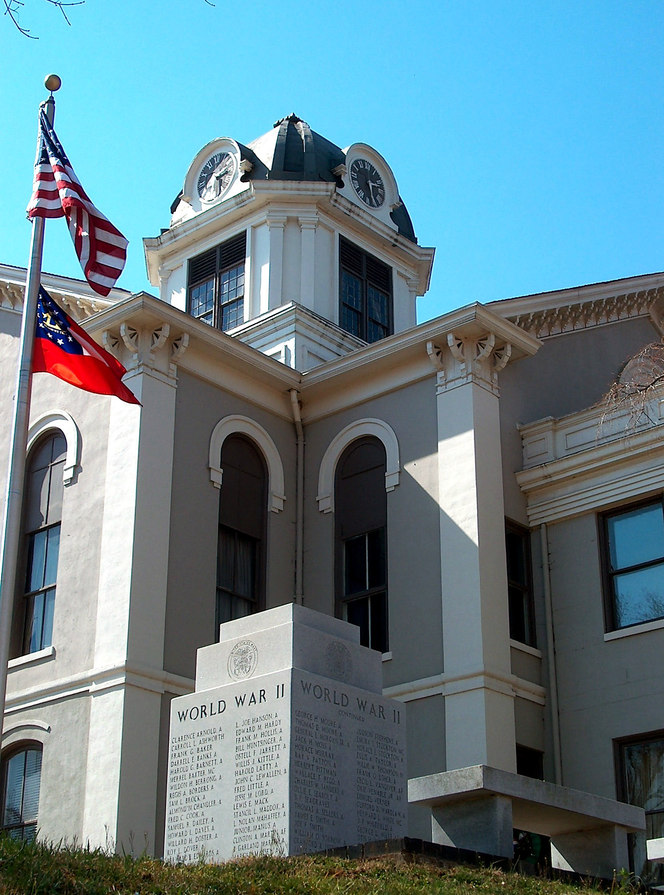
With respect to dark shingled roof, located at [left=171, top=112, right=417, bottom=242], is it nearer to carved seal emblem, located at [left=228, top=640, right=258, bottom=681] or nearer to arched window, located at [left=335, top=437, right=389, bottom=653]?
arched window, located at [left=335, top=437, right=389, bottom=653]

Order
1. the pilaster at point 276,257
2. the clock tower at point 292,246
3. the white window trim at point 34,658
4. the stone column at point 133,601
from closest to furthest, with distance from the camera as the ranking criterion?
the stone column at point 133,601
the white window trim at point 34,658
the pilaster at point 276,257
the clock tower at point 292,246

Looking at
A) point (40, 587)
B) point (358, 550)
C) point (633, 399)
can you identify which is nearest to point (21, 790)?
point (40, 587)

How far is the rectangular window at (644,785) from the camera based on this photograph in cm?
1870

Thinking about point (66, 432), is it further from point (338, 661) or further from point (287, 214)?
point (338, 661)

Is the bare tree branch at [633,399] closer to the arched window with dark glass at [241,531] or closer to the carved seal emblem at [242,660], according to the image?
the arched window with dark glass at [241,531]

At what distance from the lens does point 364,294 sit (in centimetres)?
2947

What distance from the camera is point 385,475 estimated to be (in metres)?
22.0

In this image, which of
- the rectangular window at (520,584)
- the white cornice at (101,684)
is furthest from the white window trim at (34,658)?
the rectangular window at (520,584)

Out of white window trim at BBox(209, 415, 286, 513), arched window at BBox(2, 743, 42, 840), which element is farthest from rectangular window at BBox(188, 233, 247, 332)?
arched window at BBox(2, 743, 42, 840)

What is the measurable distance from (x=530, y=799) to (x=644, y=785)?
7.32 meters

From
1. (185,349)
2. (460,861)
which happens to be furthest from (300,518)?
(460,861)

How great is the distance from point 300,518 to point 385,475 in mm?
1792

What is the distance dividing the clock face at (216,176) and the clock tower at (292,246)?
0.10 feet

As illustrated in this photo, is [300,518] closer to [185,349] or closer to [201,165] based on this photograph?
[185,349]
